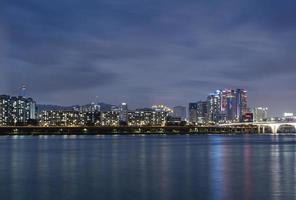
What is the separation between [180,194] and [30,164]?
2753 centimetres

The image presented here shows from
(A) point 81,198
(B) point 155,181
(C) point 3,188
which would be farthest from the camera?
(B) point 155,181

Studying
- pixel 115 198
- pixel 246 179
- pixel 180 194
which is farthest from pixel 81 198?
pixel 246 179

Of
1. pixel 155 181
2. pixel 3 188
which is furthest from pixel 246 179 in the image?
pixel 3 188

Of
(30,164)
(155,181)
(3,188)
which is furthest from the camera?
(30,164)

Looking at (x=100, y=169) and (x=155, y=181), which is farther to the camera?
(x=100, y=169)

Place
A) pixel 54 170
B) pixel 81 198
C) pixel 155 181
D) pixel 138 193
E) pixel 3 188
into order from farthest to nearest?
pixel 54 170, pixel 155 181, pixel 3 188, pixel 138 193, pixel 81 198

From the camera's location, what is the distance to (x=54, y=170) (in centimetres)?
4853

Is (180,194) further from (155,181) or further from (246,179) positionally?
(246,179)

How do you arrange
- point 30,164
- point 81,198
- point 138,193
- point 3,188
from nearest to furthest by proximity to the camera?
point 81,198
point 138,193
point 3,188
point 30,164

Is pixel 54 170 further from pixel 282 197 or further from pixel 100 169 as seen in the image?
pixel 282 197

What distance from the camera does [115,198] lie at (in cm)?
3066

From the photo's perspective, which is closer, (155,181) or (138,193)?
(138,193)

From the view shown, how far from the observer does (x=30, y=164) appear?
5566cm

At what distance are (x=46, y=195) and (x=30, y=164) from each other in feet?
79.1
